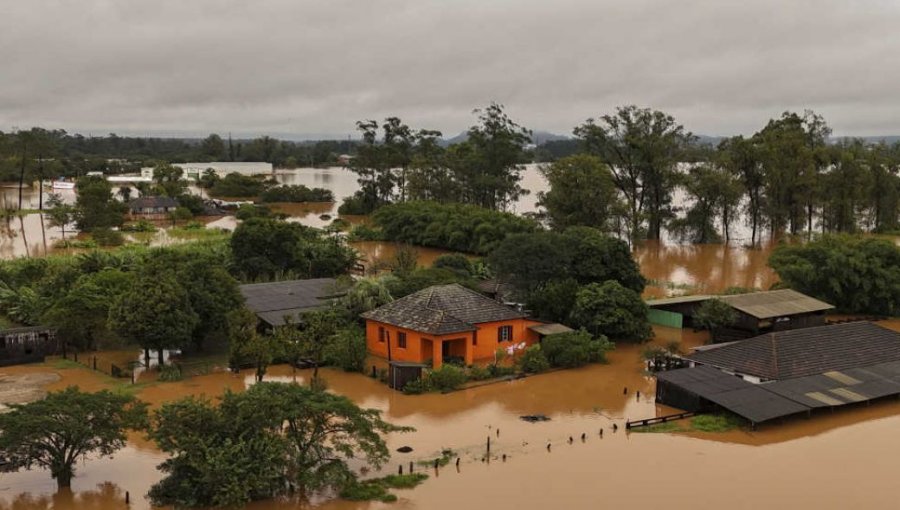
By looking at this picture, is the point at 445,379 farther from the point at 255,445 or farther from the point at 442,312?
the point at 255,445

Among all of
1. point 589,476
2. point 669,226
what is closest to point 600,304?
point 589,476

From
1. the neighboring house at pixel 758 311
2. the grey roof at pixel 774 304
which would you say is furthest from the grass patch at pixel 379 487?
the grey roof at pixel 774 304

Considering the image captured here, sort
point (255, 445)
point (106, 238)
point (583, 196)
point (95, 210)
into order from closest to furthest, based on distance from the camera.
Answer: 1. point (255, 445)
2. point (583, 196)
3. point (106, 238)
4. point (95, 210)

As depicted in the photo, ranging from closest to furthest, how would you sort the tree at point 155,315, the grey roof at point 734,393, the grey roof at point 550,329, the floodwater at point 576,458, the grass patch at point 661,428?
the floodwater at point 576,458
the grass patch at point 661,428
the grey roof at point 734,393
the tree at point 155,315
the grey roof at point 550,329

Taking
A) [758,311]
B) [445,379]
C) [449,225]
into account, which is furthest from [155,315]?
[449,225]

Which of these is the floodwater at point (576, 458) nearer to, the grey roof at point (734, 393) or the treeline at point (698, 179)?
the grey roof at point (734, 393)

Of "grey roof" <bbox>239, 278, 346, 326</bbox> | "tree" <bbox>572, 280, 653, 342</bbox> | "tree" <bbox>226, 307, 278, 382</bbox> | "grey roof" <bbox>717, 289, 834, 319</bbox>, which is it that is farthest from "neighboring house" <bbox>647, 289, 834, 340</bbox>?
"tree" <bbox>226, 307, 278, 382</bbox>
